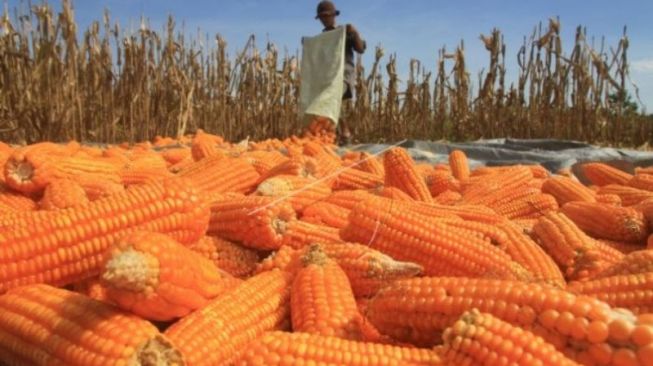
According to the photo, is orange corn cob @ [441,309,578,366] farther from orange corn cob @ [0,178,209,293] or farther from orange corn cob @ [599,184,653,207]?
orange corn cob @ [599,184,653,207]

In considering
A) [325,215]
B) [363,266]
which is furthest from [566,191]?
[363,266]

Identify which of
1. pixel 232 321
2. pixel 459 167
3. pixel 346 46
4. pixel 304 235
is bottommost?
pixel 232 321

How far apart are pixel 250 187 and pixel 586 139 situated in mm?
12682

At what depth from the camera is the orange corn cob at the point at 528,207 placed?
3928 mm

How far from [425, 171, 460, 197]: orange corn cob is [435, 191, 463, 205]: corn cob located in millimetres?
104

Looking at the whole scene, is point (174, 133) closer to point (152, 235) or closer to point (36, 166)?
point (36, 166)

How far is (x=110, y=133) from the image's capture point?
1109 centimetres

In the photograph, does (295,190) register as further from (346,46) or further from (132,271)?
(346,46)

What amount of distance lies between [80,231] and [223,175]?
73.6 inches

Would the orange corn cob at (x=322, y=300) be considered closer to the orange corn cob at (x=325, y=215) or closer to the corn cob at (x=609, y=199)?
the orange corn cob at (x=325, y=215)

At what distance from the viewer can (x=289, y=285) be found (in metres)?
2.13

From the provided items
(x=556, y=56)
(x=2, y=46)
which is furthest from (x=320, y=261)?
(x=556, y=56)

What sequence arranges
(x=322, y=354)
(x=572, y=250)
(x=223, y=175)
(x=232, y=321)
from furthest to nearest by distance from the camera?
(x=223, y=175), (x=572, y=250), (x=232, y=321), (x=322, y=354)

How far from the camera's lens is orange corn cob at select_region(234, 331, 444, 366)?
1454 mm
